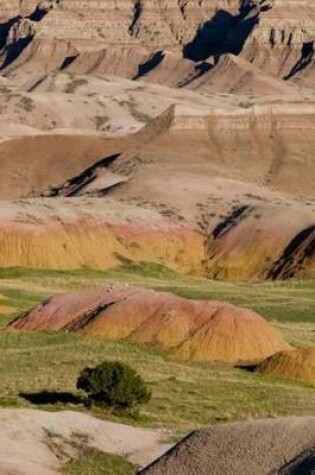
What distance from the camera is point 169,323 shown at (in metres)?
61.0

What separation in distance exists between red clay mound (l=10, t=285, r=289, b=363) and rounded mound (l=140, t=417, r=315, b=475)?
3204 cm

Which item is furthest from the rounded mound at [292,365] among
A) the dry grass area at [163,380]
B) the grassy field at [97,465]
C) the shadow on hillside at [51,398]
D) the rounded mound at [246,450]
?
the rounded mound at [246,450]

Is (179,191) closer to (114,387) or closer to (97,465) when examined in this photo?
(114,387)

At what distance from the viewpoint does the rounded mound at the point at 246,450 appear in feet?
79.0

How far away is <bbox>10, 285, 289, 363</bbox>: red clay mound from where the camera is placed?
58.9 metres

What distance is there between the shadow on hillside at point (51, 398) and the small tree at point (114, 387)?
1.01 meters

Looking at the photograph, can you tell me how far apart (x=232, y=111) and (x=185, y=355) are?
110 meters

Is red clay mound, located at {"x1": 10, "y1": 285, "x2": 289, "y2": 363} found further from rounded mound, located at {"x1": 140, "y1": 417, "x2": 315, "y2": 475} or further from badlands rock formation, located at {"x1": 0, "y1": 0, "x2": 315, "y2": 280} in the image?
badlands rock formation, located at {"x1": 0, "y1": 0, "x2": 315, "y2": 280}

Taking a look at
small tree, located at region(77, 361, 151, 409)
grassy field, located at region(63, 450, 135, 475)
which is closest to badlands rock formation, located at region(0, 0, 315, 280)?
small tree, located at region(77, 361, 151, 409)

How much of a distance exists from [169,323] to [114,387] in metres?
21.8

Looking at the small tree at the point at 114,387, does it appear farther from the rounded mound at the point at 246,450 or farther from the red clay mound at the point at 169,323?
the red clay mound at the point at 169,323

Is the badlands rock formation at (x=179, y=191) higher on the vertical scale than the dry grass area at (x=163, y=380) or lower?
lower

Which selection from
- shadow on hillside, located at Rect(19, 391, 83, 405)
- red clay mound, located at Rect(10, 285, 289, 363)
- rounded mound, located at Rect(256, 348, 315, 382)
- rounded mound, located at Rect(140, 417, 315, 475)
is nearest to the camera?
rounded mound, located at Rect(140, 417, 315, 475)

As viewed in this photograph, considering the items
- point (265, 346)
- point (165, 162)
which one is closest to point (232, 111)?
point (165, 162)
